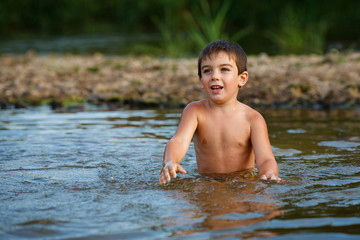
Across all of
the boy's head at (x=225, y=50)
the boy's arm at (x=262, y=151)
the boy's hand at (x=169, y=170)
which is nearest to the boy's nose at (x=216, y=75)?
the boy's head at (x=225, y=50)

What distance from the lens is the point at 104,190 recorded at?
323 cm

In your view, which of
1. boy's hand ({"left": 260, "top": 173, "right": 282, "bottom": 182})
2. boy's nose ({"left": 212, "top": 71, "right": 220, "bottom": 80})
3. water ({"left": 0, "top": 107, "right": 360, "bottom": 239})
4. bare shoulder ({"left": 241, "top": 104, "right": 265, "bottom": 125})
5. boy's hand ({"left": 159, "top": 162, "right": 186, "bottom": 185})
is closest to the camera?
water ({"left": 0, "top": 107, "right": 360, "bottom": 239})

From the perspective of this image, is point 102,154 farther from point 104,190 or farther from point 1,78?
point 1,78

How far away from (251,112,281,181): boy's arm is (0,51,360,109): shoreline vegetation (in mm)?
3062

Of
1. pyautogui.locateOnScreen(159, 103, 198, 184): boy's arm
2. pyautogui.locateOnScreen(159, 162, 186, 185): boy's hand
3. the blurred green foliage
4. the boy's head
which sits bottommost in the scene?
pyautogui.locateOnScreen(159, 162, 186, 185): boy's hand

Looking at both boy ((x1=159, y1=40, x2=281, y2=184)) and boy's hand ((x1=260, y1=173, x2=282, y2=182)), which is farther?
boy ((x1=159, y1=40, x2=281, y2=184))

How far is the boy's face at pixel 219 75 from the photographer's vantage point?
347 cm

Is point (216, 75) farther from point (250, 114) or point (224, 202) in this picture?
point (224, 202)

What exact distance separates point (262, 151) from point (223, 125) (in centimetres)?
31

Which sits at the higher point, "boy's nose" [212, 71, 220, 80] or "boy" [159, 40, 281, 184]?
"boy's nose" [212, 71, 220, 80]

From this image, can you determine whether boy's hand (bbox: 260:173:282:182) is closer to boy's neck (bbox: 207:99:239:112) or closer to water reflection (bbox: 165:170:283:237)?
water reflection (bbox: 165:170:283:237)

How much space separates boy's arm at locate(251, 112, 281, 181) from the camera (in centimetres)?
346

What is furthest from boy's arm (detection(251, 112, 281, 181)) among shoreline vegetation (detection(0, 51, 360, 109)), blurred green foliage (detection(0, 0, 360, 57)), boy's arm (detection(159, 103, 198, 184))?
blurred green foliage (detection(0, 0, 360, 57))

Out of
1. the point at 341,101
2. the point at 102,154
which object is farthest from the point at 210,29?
the point at 102,154
